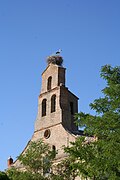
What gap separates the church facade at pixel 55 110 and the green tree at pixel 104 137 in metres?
17.5

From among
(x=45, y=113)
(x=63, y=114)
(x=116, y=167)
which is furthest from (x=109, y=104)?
(x=45, y=113)

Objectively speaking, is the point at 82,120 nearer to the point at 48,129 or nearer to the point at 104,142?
the point at 104,142

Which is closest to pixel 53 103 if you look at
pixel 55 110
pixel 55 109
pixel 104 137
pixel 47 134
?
pixel 55 109

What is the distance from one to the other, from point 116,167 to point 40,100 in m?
26.5

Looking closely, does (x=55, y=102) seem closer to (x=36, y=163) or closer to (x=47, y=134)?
(x=47, y=134)

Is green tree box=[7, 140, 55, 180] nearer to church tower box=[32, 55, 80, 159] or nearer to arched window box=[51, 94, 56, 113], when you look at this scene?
church tower box=[32, 55, 80, 159]

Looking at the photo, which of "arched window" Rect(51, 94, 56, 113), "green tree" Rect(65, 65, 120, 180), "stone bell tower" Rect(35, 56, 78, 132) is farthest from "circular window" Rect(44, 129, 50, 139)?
"green tree" Rect(65, 65, 120, 180)

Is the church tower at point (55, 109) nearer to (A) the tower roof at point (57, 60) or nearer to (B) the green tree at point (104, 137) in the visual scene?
(A) the tower roof at point (57, 60)

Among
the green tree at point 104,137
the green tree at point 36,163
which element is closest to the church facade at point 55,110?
the green tree at point 36,163

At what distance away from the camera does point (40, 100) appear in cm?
4434

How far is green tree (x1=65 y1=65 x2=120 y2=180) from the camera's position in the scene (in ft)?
60.4

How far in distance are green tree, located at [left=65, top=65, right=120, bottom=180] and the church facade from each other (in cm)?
1749

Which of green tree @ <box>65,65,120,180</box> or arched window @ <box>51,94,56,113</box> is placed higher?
arched window @ <box>51,94,56,113</box>

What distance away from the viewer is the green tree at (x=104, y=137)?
18.4m
